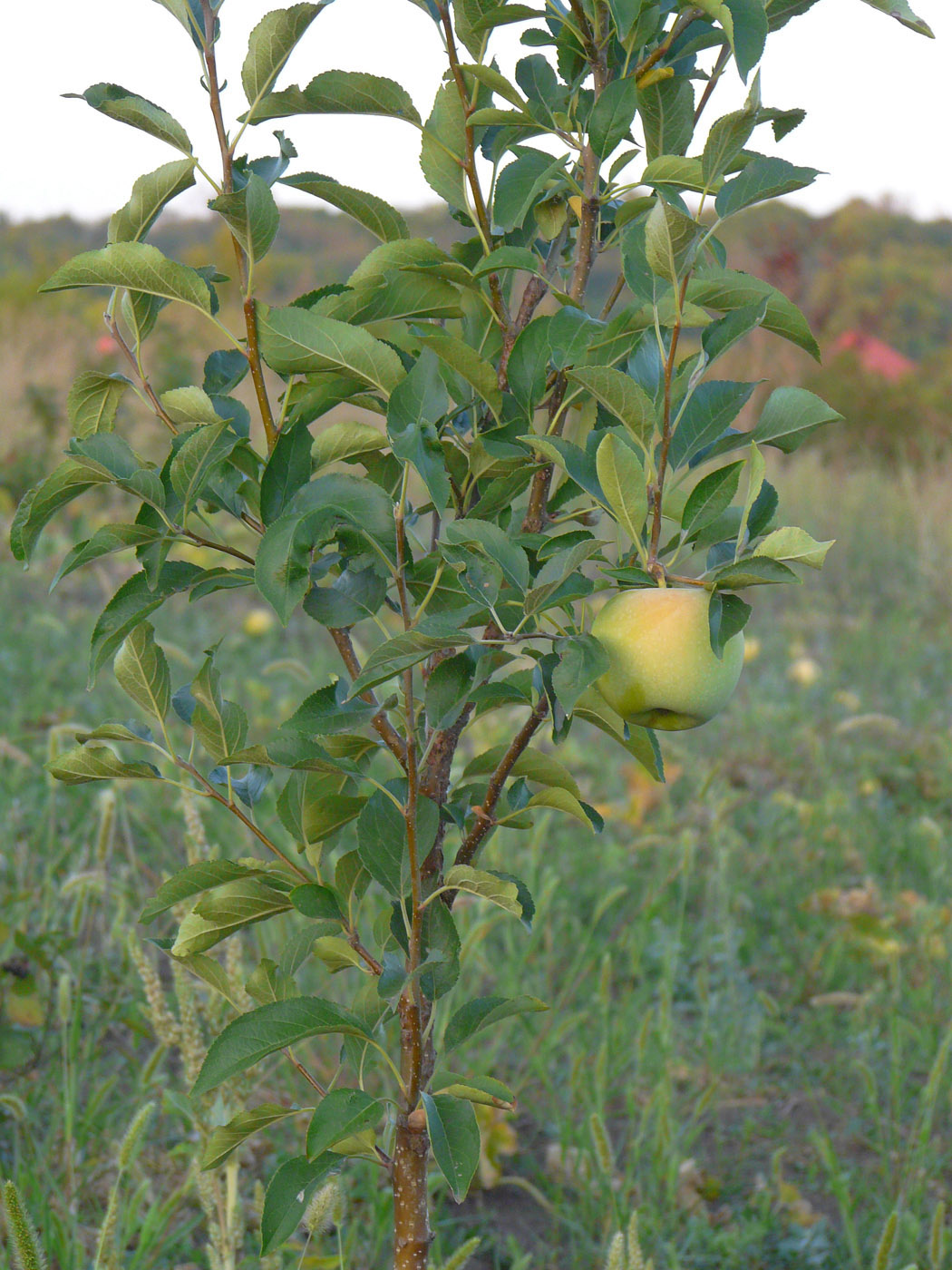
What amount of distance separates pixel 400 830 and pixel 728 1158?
1152 mm

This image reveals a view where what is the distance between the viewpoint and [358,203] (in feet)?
2.63

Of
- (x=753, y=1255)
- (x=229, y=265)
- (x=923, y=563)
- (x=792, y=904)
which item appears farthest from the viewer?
(x=229, y=265)

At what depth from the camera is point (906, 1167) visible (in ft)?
A: 4.76

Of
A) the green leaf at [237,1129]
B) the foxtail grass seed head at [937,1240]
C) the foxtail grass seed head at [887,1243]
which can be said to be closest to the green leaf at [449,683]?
the green leaf at [237,1129]

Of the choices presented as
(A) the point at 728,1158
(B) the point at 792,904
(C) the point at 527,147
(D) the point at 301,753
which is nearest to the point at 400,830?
(D) the point at 301,753

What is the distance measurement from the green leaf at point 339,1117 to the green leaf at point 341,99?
66 centimetres

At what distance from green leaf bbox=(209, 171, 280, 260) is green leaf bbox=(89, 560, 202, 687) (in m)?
0.21

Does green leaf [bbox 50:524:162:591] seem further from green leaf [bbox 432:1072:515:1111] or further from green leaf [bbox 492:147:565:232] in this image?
green leaf [bbox 432:1072:515:1111]

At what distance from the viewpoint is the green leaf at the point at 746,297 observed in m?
0.69

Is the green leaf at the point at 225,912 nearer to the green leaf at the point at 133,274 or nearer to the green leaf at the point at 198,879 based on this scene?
the green leaf at the point at 198,879

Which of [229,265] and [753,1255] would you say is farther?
[229,265]

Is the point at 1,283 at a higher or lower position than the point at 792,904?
higher

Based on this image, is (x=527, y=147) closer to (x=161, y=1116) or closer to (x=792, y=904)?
(x=161, y=1116)

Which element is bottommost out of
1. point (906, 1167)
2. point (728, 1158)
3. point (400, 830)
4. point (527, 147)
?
point (728, 1158)
